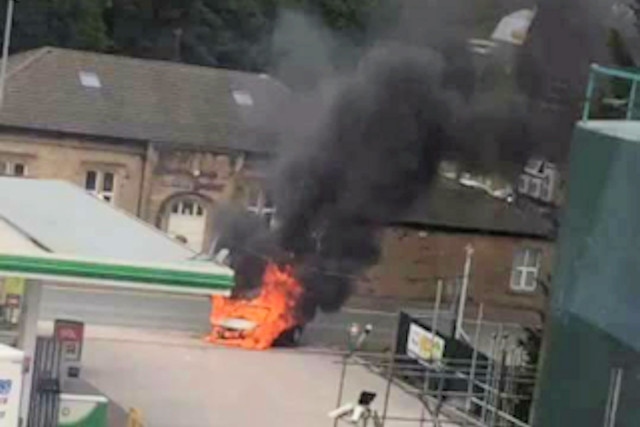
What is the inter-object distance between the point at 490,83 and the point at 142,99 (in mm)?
9501

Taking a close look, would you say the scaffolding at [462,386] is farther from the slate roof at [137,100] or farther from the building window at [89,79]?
the building window at [89,79]

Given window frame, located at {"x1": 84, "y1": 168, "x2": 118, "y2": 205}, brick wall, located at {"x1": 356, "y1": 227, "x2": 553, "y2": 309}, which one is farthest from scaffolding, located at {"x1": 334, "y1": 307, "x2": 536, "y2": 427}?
window frame, located at {"x1": 84, "y1": 168, "x2": 118, "y2": 205}

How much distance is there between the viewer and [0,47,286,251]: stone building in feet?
129

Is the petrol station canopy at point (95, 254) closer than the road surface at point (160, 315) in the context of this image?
Yes

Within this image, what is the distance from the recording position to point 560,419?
37.7 feet

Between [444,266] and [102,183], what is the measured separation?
8052mm

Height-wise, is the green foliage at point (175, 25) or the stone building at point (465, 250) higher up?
the green foliage at point (175, 25)

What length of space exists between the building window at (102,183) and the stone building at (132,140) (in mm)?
23

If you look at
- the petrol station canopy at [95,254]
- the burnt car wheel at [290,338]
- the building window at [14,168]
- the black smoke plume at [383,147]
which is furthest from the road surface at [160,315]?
the petrol station canopy at [95,254]

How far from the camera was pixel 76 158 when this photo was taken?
3944 centimetres

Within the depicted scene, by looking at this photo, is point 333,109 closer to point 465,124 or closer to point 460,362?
point 465,124

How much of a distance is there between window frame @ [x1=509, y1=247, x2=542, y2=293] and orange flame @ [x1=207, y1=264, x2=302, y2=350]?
24.1 feet

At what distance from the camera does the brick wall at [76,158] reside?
39250 mm

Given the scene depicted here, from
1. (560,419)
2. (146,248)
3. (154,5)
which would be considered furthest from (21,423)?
(154,5)
